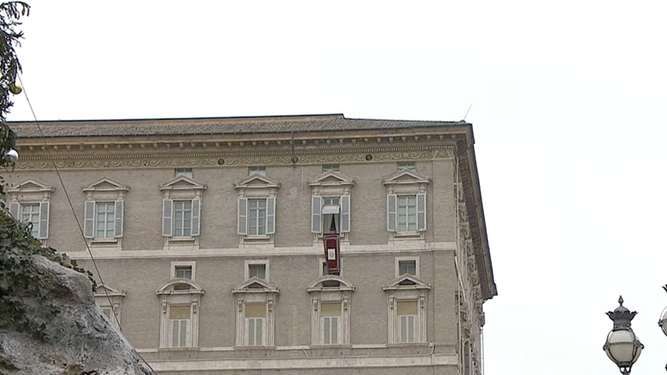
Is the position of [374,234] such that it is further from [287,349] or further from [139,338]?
[139,338]

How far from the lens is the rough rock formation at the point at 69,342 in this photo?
18.7m

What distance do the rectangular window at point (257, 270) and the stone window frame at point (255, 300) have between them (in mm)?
379

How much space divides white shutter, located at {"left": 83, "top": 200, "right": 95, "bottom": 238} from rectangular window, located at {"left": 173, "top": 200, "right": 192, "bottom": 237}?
3119mm

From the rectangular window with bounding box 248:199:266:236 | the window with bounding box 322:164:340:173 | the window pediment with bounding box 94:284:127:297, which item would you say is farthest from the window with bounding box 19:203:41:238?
the window with bounding box 322:164:340:173

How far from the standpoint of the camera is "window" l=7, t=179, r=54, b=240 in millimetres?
59500

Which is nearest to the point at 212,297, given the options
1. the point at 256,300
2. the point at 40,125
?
the point at 256,300

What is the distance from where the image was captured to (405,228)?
5828cm

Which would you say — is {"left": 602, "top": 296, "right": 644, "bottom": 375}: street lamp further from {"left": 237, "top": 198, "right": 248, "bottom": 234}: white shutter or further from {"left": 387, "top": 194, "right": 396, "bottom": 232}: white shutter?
{"left": 237, "top": 198, "right": 248, "bottom": 234}: white shutter

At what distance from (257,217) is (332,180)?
3.14m

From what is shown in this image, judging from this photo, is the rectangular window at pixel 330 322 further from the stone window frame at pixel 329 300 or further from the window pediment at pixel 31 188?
the window pediment at pixel 31 188

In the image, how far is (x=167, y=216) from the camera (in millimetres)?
59312

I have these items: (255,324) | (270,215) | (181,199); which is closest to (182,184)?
(181,199)

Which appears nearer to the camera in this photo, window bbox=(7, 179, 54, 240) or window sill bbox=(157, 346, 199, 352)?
window sill bbox=(157, 346, 199, 352)

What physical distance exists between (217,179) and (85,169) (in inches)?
203
